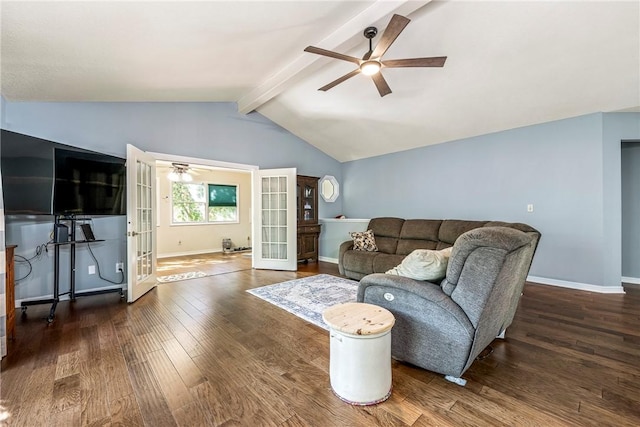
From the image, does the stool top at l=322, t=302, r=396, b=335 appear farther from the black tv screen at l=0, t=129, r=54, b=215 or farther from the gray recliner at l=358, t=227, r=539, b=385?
the black tv screen at l=0, t=129, r=54, b=215

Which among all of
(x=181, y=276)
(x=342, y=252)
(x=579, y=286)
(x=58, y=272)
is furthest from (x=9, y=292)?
(x=579, y=286)

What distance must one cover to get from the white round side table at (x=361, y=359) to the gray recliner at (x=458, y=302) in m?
0.31

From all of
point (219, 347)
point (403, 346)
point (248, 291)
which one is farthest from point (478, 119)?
point (219, 347)

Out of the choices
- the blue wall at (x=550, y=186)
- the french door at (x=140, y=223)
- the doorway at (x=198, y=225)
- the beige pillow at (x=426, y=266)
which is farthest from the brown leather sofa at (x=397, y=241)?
the french door at (x=140, y=223)

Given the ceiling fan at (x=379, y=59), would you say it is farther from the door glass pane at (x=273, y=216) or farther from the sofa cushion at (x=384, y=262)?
the door glass pane at (x=273, y=216)

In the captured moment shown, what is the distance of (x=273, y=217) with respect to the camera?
5359mm

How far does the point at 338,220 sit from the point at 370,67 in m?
3.76

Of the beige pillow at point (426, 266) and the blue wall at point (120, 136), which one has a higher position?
the blue wall at point (120, 136)

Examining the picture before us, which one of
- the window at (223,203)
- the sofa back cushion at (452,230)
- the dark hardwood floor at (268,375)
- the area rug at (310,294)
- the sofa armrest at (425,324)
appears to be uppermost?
the window at (223,203)

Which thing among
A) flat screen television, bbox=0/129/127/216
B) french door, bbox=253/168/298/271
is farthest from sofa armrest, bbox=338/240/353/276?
flat screen television, bbox=0/129/127/216

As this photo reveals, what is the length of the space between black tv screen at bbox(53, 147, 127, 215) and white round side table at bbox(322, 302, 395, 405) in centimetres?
324

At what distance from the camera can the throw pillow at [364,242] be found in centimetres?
444

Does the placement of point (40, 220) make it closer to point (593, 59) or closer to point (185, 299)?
point (185, 299)

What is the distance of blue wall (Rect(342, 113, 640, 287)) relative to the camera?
3561mm
